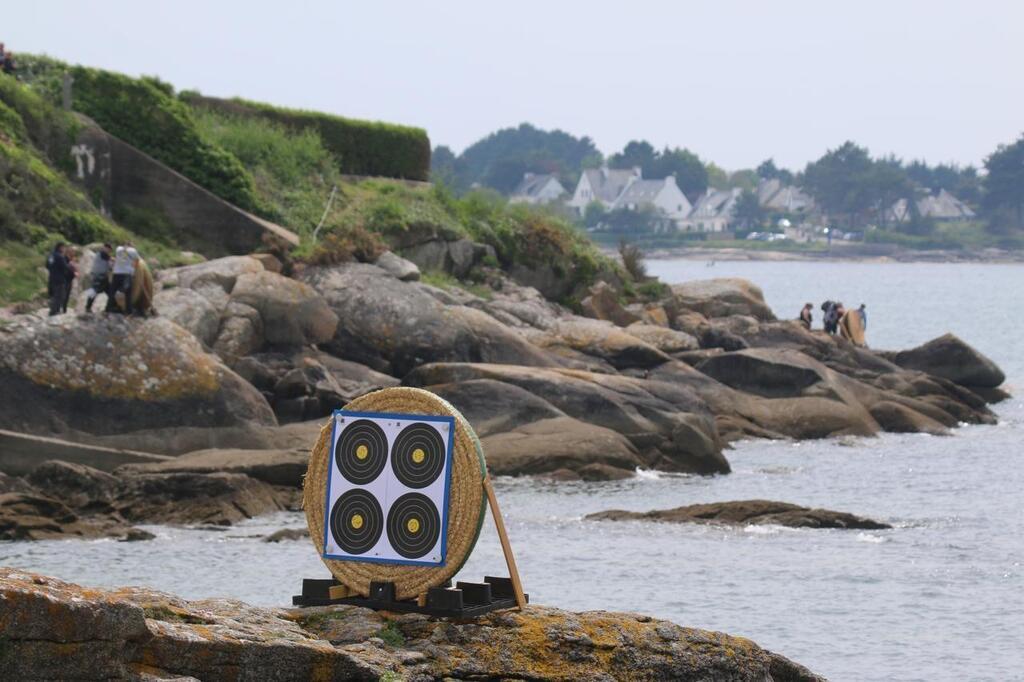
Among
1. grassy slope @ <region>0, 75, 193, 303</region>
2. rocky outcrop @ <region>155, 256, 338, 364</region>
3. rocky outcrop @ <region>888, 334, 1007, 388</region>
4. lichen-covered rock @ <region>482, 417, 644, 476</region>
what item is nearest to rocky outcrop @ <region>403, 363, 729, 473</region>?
lichen-covered rock @ <region>482, 417, 644, 476</region>

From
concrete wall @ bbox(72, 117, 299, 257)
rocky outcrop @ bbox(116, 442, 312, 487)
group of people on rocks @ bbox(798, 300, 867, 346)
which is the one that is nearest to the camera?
rocky outcrop @ bbox(116, 442, 312, 487)

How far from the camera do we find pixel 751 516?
2892 cm

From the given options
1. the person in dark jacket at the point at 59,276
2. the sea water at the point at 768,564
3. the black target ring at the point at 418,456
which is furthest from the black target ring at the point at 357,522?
the person in dark jacket at the point at 59,276

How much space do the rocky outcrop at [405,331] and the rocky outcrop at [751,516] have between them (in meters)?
8.88

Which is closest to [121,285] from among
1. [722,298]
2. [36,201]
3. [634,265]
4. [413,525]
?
[36,201]

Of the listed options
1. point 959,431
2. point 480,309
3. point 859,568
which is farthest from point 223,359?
point 959,431

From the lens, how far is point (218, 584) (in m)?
23.0

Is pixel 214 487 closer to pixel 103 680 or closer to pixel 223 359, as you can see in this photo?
pixel 223 359

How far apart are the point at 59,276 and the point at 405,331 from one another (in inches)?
286

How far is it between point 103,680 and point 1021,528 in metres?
24.3

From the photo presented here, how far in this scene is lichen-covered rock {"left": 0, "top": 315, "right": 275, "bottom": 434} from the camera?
93.9ft

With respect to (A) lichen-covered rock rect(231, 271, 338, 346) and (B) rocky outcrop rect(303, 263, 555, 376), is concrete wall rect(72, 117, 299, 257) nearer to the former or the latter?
(B) rocky outcrop rect(303, 263, 555, 376)

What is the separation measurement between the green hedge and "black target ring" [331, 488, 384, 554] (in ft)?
134

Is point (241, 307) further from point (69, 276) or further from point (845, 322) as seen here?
point (845, 322)
